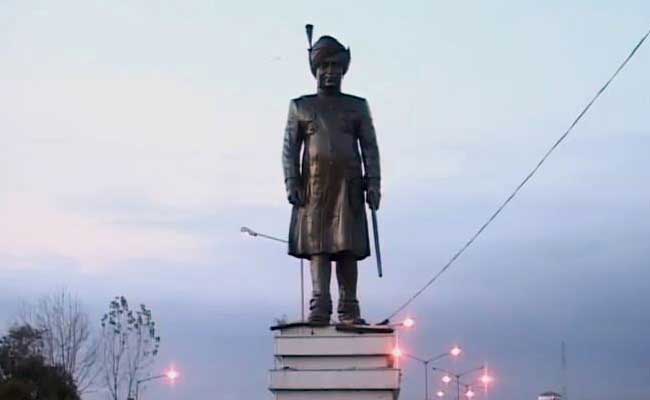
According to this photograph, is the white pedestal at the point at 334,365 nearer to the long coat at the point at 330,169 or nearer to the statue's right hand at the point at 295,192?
the long coat at the point at 330,169

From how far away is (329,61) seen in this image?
41.8ft

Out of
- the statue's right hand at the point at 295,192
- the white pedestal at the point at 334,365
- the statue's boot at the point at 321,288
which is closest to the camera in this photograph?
the white pedestal at the point at 334,365

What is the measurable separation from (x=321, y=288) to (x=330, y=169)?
1194 mm

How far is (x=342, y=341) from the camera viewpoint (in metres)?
12.2

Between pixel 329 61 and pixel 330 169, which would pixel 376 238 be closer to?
pixel 330 169

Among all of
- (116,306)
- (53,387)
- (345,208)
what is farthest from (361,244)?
(116,306)

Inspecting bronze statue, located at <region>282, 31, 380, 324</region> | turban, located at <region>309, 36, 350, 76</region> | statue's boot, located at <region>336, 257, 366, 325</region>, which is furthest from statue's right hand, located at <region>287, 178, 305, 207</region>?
turban, located at <region>309, 36, 350, 76</region>

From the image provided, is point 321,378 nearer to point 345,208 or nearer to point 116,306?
point 345,208

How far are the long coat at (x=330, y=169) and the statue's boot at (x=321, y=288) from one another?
0.34 feet

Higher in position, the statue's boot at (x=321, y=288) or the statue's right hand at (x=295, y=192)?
the statue's right hand at (x=295, y=192)

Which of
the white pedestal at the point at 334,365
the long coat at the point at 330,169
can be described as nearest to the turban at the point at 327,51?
the long coat at the point at 330,169

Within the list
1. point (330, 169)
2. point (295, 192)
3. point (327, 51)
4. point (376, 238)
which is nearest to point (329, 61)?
point (327, 51)

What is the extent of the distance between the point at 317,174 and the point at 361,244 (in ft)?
2.72

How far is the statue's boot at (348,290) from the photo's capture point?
12555 mm
